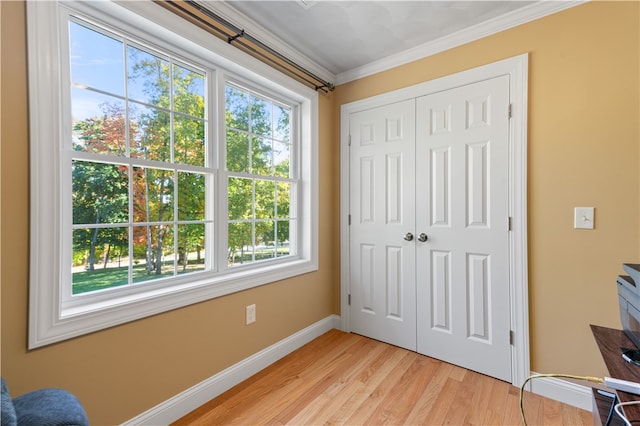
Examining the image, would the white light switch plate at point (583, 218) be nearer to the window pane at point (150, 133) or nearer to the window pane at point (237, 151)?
the window pane at point (237, 151)

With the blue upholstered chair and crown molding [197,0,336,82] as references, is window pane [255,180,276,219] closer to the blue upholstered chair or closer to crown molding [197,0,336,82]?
crown molding [197,0,336,82]

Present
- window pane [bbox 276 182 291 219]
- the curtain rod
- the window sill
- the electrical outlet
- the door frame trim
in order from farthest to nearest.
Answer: window pane [bbox 276 182 291 219] < the electrical outlet < the door frame trim < the curtain rod < the window sill

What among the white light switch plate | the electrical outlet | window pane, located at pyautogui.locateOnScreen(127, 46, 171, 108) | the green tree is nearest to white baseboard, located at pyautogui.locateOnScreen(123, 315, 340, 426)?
the electrical outlet

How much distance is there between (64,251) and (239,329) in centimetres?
111

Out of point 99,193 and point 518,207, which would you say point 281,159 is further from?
point 518,207

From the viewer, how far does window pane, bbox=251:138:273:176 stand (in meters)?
2.24

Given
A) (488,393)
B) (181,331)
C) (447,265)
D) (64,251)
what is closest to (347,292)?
(447,265)

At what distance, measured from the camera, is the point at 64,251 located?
51.2 inches

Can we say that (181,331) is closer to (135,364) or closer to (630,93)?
(135,364)

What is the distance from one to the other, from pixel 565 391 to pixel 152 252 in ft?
8.71

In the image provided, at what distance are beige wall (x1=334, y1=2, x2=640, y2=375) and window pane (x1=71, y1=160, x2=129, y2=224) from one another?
2497 mm

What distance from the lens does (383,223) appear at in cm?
253

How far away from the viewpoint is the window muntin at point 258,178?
207cm

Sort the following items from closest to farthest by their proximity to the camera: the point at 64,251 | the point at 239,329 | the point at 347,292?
the point at 64,251 < the point at 239,329 < the point at 347,292
